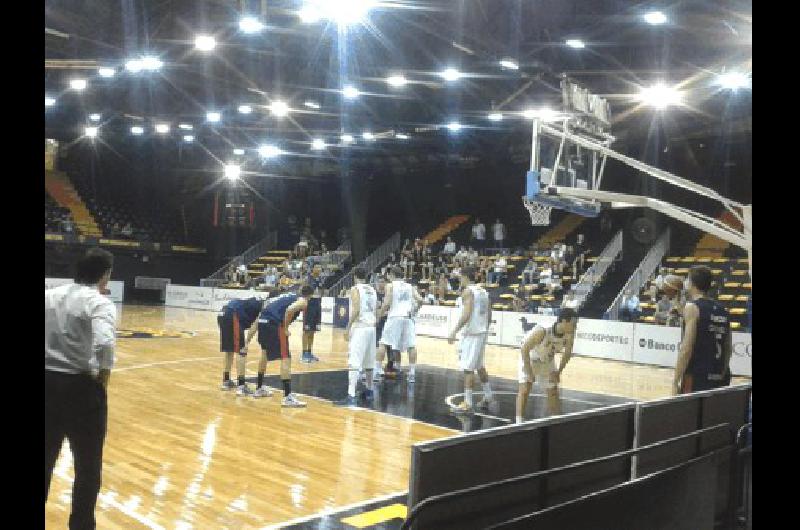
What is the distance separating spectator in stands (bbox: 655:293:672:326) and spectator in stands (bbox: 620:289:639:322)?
828 mm

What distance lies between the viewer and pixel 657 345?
16.1 meters

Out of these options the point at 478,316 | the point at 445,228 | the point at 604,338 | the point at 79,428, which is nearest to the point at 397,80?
the point at 604,338

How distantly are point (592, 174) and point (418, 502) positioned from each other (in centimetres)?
978

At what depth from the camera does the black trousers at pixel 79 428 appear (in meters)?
3.54

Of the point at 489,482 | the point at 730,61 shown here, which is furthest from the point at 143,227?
the point at 489,482

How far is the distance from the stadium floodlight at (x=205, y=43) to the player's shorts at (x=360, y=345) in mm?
7332

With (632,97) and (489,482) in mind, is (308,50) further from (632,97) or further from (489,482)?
(489,482)

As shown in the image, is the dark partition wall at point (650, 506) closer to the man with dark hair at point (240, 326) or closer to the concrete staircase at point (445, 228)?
the man with dark hair at point (240, 326)

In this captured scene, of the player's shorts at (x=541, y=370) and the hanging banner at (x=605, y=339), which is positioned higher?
the player's shorts at (x=541, y=370)

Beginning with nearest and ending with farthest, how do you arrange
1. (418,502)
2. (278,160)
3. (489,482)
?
(418,502), (489,482), (278,160)

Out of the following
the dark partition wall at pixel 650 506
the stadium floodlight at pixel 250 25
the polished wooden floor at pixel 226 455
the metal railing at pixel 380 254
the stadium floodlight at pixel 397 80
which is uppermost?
the stadium floodlight at pixel 397 80

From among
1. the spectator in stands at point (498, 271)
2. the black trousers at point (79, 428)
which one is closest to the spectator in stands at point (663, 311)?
the spectator in stands at point (498, 271)

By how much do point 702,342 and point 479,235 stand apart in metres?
21.3
